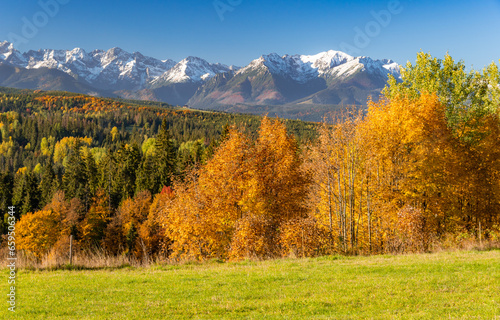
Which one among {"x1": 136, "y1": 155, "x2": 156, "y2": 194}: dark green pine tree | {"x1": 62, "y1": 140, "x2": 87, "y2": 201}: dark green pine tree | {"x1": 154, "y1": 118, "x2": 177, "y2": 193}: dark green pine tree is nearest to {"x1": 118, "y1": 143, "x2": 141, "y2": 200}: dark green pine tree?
{"x1": 136, "y1": 155, "x2": 156, "y2": 194}: dark green pine tree

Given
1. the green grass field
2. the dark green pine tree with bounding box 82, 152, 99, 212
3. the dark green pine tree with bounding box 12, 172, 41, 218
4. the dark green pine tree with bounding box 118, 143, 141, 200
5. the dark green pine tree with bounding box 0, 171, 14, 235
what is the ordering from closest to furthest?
the green grass field < the dark green pine tree with bounding box 82, 152, 99, 212 < the dark green pine tree with bounding box 12, 172, 41, 218 < the dark green pine tree with bounding box 118, 143, 141, 200 < the dark green pine tree with bounding box 0, 171, 14, 235

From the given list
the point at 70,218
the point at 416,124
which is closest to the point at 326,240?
the point at 416,124

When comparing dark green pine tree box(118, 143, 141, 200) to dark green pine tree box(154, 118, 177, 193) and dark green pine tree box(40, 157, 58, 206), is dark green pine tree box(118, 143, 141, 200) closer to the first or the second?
dark green pine tree box(154, 118, 177, 193)

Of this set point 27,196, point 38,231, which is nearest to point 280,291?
point 38,231

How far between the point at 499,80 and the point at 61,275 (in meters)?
42.2

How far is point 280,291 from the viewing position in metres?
13.4

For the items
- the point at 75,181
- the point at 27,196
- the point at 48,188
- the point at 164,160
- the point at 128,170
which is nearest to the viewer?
the point at 164,160

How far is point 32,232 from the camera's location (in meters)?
79.6

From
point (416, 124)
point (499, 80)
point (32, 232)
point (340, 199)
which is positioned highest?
point (499, 80)

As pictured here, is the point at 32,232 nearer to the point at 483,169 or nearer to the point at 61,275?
the point at 61,275

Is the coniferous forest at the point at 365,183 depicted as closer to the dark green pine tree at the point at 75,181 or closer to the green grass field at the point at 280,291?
the green grass field at the point at 280,291

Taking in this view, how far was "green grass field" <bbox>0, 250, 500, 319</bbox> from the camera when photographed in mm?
11047

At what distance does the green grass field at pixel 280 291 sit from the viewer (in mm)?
11047

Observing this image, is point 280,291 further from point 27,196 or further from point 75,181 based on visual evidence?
point 27,196
